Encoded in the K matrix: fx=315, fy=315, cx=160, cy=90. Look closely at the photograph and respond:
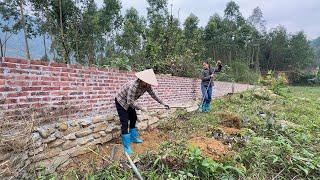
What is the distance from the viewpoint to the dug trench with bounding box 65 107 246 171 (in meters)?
3.99

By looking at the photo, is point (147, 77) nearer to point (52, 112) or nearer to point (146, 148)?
point (146, 148)

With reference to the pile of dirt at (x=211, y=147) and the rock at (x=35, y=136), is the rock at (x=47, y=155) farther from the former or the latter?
the pile of dirt at (x=211, y=147)

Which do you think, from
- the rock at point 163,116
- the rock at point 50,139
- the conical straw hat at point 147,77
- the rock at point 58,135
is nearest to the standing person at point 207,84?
the rock at point 163,116

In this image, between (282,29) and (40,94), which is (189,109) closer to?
(40,94)

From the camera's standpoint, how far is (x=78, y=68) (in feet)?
16.0

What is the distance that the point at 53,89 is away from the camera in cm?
435

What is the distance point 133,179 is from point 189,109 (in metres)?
4.88

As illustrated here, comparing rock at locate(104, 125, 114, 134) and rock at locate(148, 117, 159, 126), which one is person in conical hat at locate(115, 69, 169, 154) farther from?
rock at locate(148, 117, 159, 126)

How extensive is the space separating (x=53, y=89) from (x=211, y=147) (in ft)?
7.67

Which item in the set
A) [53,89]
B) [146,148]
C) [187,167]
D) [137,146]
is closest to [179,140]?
[146,148]

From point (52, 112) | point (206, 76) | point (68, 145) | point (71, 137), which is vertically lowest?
point (68, 145)

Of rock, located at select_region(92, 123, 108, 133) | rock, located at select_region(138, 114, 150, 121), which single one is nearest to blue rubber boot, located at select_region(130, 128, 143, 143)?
rock, located at select_region(92, 123, 108, 133)

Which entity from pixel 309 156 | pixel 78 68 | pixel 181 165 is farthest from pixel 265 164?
pixel 78 68

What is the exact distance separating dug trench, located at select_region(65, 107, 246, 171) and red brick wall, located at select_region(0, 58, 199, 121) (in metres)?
0.73
